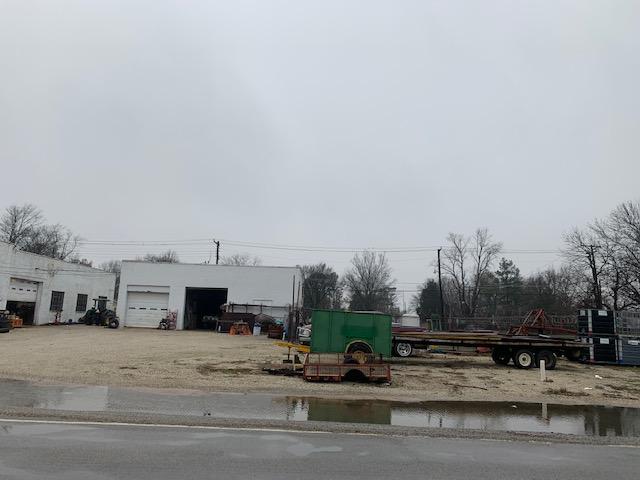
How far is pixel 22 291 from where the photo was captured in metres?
42.0

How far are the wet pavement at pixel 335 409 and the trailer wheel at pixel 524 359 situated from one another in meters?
9.18

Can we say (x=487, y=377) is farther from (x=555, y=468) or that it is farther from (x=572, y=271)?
(x=572, y=271)

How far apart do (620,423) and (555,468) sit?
19.7ft

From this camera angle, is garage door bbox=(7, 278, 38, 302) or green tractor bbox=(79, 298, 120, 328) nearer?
garage door bbox=(7, 278, 38, 302)

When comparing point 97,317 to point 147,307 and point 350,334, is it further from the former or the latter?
point 350,334

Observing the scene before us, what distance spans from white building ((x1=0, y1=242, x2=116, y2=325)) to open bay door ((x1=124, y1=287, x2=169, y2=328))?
22.2 feet

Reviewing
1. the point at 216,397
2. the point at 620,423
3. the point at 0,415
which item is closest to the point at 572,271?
the point at 620,423

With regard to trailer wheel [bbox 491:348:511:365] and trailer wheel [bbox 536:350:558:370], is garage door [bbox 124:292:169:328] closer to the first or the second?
trailer wheel [bbox 491:348:511:365]

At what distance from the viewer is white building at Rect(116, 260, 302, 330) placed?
4669cm

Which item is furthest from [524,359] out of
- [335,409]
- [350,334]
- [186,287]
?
[186,287]

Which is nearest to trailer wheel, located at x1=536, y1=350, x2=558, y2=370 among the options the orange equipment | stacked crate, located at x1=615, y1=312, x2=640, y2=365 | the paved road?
stacked crate, located at x1=615, y1=312, x2=640, y2=365

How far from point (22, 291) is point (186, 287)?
43.9ft

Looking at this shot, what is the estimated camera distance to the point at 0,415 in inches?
349

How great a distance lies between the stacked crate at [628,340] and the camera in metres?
25.3
